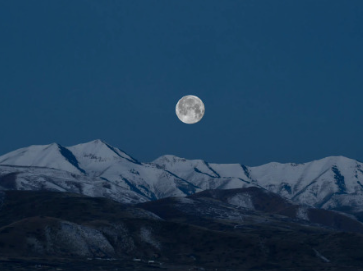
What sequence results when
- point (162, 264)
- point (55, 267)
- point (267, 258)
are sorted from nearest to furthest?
point (55, 267), point (162, 264), point (267, 258)

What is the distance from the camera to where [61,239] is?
186000mm

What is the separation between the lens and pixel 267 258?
623 feet

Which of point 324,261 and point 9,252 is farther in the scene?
point 324,261

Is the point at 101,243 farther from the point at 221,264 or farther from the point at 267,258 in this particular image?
the point at 267,258

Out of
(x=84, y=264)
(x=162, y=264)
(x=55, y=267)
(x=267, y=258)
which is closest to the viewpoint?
(x=55, y=267)

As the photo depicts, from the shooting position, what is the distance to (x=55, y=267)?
152 m

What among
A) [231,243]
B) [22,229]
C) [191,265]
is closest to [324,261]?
[231,243]

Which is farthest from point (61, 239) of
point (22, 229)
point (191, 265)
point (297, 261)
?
point (297, 261)

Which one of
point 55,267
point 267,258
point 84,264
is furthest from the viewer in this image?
point 267,258

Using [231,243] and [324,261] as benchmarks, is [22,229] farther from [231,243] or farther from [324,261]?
[324,261]

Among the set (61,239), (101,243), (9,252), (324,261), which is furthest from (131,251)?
(324,261)

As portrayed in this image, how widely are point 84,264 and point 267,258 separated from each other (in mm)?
55886

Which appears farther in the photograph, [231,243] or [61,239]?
[231,243]

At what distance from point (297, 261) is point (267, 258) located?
860 cm
